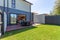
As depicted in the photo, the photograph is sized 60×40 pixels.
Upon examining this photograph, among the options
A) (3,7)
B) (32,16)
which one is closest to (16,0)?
(3,7)

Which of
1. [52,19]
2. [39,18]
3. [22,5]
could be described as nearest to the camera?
[22,5]

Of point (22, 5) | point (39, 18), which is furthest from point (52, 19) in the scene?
point (22, 5)

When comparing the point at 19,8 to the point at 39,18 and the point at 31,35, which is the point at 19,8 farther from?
the point at 31,35

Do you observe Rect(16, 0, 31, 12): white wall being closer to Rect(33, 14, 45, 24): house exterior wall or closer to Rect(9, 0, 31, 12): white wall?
Rect(9, 0, 31, 12): white wall

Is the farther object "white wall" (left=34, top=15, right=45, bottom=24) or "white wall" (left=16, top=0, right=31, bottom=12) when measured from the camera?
"white wall" (left=34, top=15, right=45, bottom=24)

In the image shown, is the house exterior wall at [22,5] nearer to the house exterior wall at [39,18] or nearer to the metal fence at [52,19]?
the house exterior wall at [39,18]

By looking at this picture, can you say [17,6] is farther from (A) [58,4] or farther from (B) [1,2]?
(A) [58,4]

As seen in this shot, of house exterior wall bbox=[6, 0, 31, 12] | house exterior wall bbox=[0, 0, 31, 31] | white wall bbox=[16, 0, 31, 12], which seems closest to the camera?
house exterior wall bbox=[0, 0, 31, 31]

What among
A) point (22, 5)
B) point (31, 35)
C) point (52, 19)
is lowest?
point (31, 35)

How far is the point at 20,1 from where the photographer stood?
73.8 ft

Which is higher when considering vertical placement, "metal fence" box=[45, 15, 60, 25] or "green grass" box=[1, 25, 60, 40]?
"metal fence" box=[45, 15, 60, 25]

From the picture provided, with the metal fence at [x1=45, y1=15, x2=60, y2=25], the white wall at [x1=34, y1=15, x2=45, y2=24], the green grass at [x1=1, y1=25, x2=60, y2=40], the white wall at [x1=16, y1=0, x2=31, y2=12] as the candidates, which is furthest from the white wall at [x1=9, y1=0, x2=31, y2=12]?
the green grass at [x1=1, y1=25, x2=60, y2=40]

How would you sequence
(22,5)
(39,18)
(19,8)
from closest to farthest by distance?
1. (19,8)
2. (22,5)
3. (39,18)

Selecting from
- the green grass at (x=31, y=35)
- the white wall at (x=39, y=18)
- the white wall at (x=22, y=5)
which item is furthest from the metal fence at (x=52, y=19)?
the green grass at (x=31, y=35)
